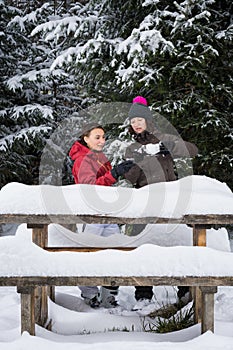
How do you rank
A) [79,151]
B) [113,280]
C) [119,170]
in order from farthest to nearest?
[79,151] → [119,170] → [113,280]

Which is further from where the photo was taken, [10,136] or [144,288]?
[10,136]

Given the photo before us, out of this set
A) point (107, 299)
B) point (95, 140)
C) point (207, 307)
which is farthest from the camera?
point (95, 140)

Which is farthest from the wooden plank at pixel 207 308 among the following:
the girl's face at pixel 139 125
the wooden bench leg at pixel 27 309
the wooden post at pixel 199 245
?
the girl's face at pixel 139 125

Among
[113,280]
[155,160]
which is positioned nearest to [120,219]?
[113,280]

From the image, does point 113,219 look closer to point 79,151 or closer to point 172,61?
point 79,151

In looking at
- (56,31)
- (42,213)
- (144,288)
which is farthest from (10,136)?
(42,213)

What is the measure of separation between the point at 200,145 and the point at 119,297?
3528mm

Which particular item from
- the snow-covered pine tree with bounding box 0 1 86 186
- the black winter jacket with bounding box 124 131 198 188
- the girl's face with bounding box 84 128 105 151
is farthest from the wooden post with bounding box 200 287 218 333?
the snow-covered pine tree with bounding box 0 1 86 186

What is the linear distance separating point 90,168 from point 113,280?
1798mm

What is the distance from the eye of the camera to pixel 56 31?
775 cm

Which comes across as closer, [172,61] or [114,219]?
[114,219]

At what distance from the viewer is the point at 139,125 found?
4891mm

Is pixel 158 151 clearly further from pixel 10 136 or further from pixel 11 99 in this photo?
pixel 11 99

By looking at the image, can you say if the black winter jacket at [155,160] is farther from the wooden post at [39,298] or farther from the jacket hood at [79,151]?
the wooden post at [39,298]
